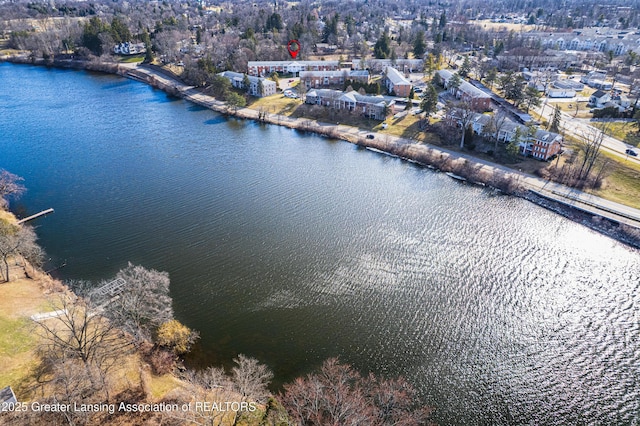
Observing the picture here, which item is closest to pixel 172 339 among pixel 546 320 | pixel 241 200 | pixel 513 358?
pixel 241 200

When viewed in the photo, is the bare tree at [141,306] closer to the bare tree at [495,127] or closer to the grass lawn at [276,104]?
the bare tree at [495,127]

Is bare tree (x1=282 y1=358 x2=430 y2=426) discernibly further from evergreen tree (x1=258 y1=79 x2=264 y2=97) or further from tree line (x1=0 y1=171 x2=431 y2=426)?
evergreen tree (x1=258 y1=79 x2=264 y2=97)

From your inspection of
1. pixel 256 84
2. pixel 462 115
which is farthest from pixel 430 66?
pixel 256 84

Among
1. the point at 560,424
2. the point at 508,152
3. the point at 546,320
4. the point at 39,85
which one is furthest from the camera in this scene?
the point at 39,85

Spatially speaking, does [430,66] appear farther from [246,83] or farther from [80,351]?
[80,351]

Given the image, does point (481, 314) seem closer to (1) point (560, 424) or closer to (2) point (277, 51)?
(1) point (560, 424)

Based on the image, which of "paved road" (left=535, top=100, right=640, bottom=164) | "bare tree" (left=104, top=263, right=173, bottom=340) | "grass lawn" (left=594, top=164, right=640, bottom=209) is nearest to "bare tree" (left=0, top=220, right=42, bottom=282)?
"bare tree" (left=104, top=263, right=173, bottom=340)
